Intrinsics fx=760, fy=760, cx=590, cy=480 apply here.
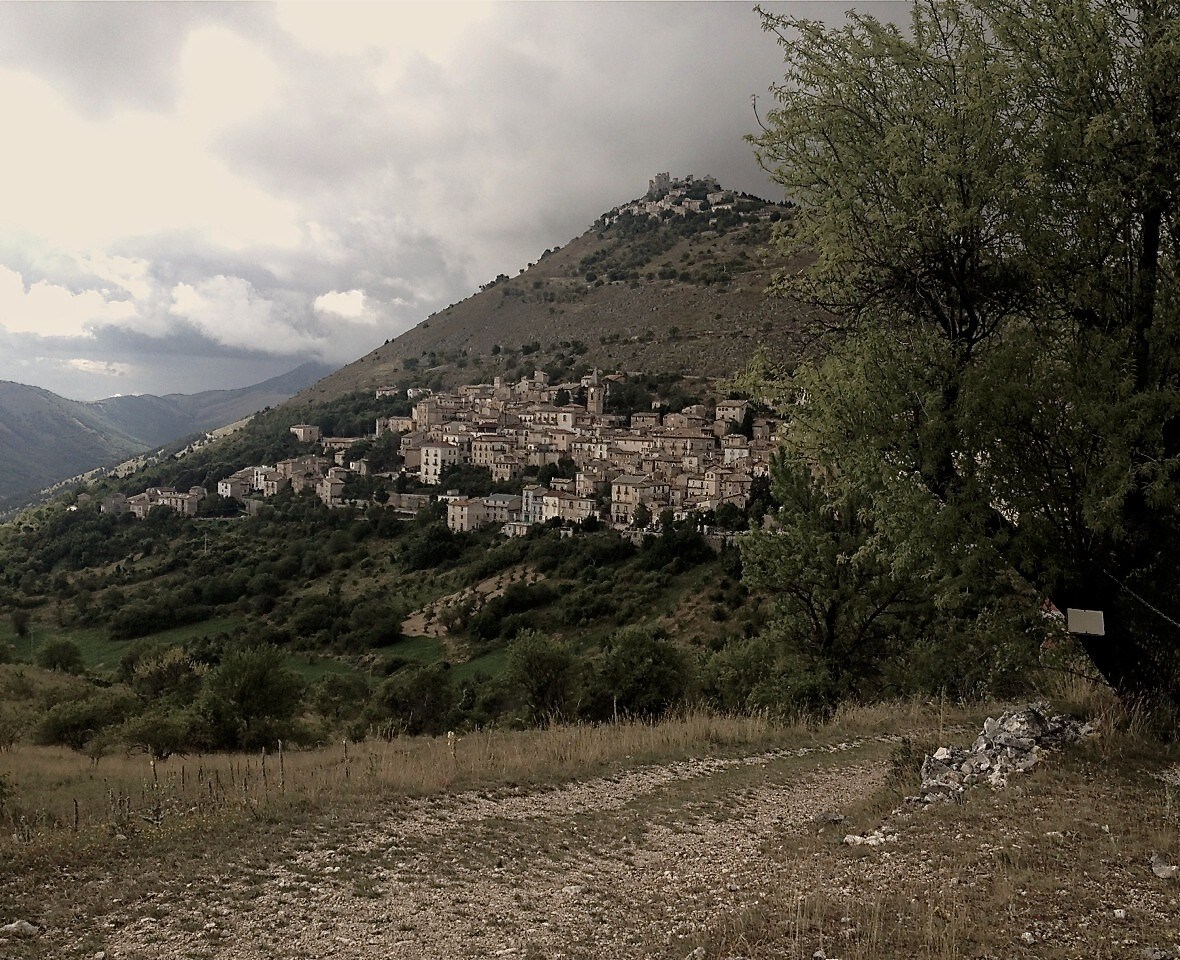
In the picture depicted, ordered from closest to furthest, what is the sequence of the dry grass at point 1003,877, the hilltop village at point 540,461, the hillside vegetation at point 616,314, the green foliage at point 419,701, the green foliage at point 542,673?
1. the dry grass at point 1003,877
2. the green foliage at point 542,673
3. the green foliage at point 419,701
4. the hilltop village at point 540,461
5. the hillside vegetation at point 616,314

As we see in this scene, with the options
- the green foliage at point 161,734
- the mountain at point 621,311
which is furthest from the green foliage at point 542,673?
the mountain at point 621,311

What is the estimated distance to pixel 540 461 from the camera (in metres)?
89.9

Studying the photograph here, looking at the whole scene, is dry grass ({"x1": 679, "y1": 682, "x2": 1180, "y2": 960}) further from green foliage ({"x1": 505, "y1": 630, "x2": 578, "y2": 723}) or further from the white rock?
green foliage ({"x1": 505, "y1": 630, "x2": 578, "y2": 723})

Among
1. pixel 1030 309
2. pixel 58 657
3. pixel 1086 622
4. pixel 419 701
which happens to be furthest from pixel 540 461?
pixel 1086 622

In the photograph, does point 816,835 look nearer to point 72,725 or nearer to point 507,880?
point 507,880

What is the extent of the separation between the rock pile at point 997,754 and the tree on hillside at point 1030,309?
2.41 ft

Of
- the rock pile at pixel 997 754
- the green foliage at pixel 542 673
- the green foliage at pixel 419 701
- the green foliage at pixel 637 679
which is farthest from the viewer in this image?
the green foliage at pixel 419 701

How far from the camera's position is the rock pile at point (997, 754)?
6105 mm

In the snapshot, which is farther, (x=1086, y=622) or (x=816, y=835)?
(x=1086, y=622)

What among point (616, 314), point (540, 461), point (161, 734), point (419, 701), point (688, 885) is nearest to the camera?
point (688, 885)

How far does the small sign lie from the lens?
6.20m

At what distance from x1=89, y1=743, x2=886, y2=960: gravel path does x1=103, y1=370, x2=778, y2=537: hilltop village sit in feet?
172

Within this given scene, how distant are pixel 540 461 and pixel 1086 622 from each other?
84260 mm

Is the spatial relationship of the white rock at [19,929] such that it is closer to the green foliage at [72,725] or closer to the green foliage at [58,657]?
the green foliage at [72,725]
